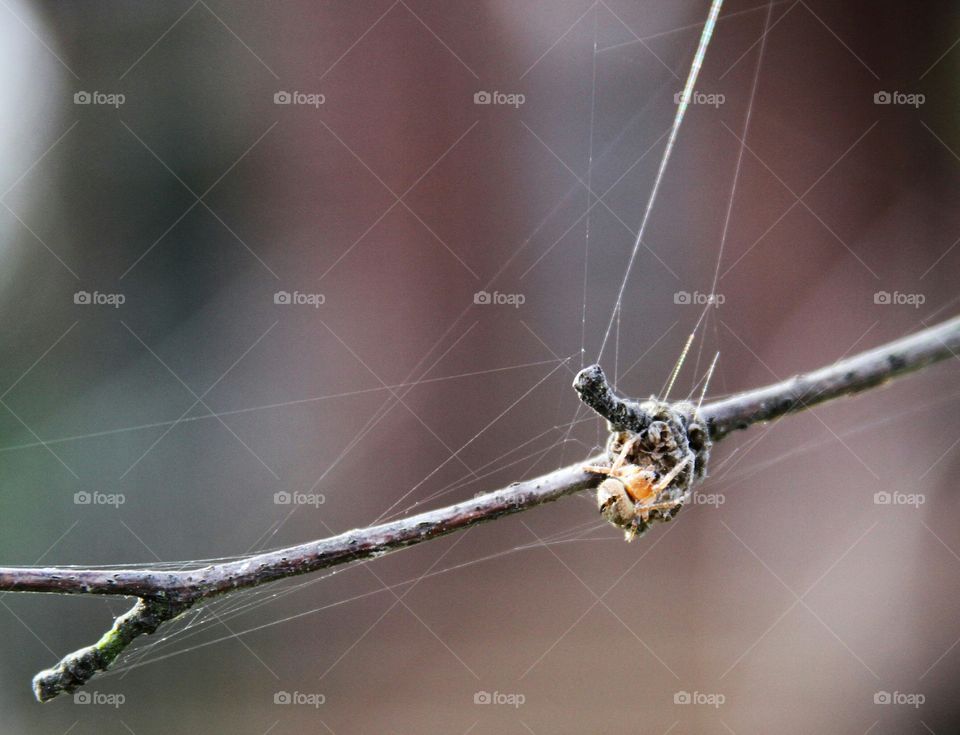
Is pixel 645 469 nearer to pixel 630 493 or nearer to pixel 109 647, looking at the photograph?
pixel 630 493

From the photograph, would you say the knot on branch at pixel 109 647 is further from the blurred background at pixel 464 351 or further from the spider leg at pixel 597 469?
the blurred background at pixel 464 351

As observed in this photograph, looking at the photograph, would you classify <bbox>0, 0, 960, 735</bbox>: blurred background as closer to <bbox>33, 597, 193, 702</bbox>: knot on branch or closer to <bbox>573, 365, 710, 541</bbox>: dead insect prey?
<bbox>573, 365, 710, 541</bbox>: dead insect prey

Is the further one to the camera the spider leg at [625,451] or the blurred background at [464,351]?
the blurred background at [464,351]

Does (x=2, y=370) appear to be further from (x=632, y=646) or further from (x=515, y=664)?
(x=632, y=646)

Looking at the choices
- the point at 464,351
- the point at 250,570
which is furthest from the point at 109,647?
the point at 464,351

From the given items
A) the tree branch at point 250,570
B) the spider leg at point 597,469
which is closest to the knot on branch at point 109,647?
the tree branch at point 250,570
